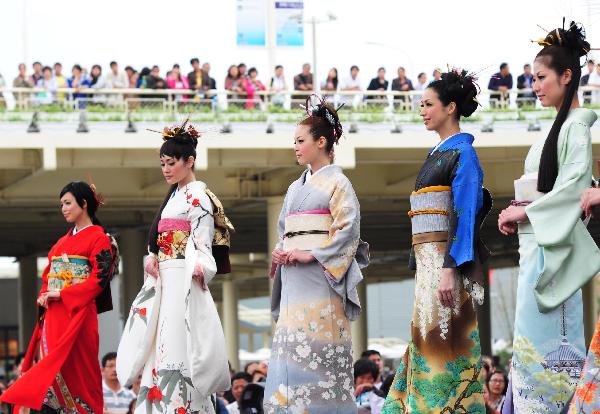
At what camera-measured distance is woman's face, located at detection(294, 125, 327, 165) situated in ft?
22.6

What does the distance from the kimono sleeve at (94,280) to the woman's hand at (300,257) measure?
191 cm

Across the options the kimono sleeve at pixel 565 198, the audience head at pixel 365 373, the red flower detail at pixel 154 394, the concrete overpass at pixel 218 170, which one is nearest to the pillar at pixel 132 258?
the concrete overpass at pixel 218 170

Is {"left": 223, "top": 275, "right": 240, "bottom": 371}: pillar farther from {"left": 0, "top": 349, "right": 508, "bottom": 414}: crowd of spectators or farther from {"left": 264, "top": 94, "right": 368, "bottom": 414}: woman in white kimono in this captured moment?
{"left": 264, "top": 94, "right": 368, "bottom": 414}: woman in white kimono

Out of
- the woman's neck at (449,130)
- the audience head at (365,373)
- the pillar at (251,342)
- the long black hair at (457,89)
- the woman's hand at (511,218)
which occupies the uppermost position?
the long black hair at (457,89)

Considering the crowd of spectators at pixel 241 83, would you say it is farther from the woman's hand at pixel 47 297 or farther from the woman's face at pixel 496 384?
the woman's hand at pixel 47 297

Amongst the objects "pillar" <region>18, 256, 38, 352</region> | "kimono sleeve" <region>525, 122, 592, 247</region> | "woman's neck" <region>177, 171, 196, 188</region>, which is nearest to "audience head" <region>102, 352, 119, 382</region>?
"woman's neck" <region>177, 171, 196, 188</region>

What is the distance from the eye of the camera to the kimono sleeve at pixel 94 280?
8070 millimetres

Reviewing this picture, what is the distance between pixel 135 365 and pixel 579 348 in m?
2.96

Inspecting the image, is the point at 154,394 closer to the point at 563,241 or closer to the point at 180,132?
the point at 180,132

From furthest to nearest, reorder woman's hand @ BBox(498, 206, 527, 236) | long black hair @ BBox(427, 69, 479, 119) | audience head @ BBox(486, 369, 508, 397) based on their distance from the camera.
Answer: audience head @ BBox(486, 369, 508, 397), long black hair @ BBox(427, 69, 479, 119), woman's hand @ BBox(498, 206, 527, 236)

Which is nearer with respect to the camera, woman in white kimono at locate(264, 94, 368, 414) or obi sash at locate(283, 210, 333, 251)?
woman in white kimono at locate(264, 94, 368, 414)

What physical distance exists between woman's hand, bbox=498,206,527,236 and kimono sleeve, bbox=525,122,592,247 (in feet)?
0.65

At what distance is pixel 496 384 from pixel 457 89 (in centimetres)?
496

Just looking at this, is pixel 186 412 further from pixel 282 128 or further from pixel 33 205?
pixel 33 205
